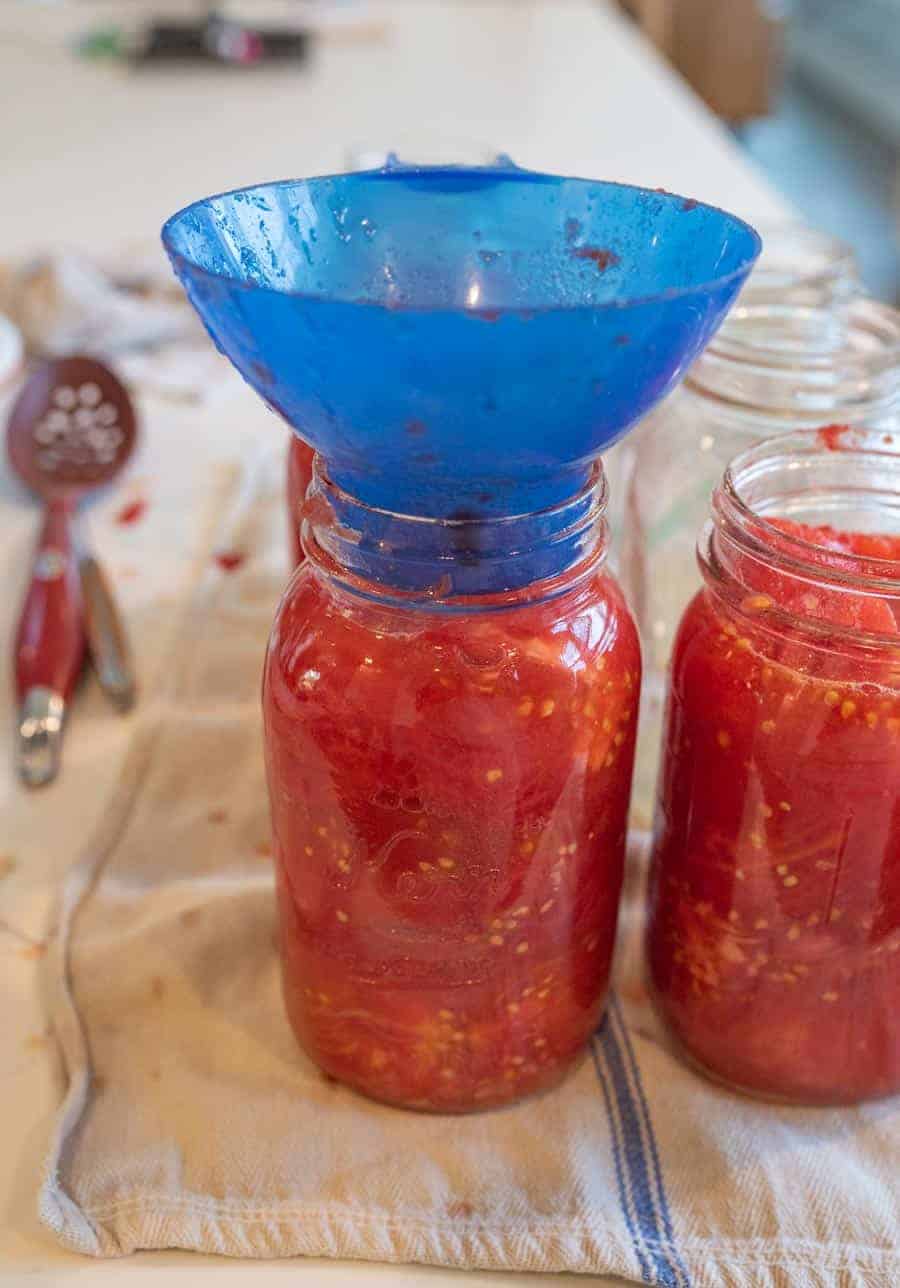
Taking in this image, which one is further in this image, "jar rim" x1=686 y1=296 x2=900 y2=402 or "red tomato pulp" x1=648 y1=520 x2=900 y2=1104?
"jar rim" x1=686 y1=296 x2=900 y2=402

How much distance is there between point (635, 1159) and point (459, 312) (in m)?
0.38

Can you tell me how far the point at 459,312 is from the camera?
0.36 meters

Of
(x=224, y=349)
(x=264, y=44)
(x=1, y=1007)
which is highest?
(x=224, y=349)

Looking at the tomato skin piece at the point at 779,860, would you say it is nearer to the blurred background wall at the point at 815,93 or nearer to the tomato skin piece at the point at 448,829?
the tomato skin piece at the point at 448,829

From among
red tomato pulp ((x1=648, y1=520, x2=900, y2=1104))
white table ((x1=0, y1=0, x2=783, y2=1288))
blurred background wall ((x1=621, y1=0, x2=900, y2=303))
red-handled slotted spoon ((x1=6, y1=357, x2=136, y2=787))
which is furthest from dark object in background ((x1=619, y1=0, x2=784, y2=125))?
red tomato pulp ((x1=648, y1=520, x2=900, y2=1104))

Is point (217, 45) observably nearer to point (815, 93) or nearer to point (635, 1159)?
point (635, 1159)

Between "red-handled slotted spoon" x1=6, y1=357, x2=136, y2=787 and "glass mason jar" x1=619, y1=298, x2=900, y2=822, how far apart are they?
0.35 meters

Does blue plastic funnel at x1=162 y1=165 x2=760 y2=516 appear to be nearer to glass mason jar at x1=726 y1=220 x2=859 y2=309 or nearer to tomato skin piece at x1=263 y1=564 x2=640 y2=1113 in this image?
tomato skin piece at x1=263 y1=564 x2=640 y2=1113

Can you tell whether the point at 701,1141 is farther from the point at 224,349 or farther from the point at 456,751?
the point at 224,349

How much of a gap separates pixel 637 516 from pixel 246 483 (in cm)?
41

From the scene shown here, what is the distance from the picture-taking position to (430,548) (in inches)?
17.8

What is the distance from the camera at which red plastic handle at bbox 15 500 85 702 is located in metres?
0.78

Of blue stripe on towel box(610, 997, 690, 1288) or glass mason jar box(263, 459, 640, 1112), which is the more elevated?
glass mason jar box(263, 459, 640, 1112)

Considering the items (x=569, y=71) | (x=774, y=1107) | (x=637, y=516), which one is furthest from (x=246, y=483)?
(x=569, y=71)
